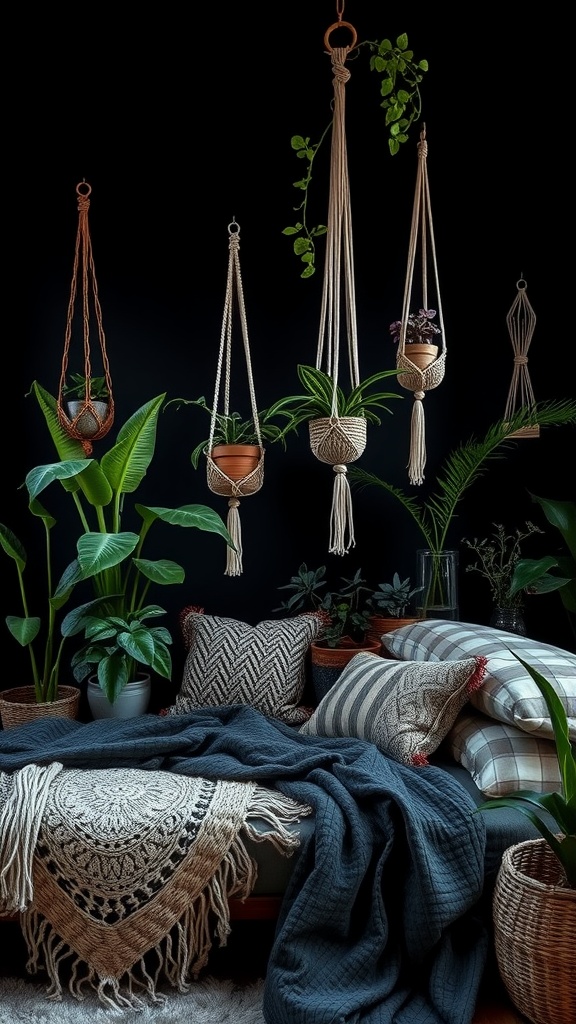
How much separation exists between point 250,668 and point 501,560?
1.02 m

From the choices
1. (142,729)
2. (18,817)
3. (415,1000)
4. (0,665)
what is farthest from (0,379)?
(415,1000)

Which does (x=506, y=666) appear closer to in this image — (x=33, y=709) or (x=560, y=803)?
(x=560, y=803)

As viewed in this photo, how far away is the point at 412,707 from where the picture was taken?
2.08m

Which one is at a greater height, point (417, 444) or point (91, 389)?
point (91, 389)

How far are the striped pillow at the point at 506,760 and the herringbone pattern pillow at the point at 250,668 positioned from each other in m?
0.75

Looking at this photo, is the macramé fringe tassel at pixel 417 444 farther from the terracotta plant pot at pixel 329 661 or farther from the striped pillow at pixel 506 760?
the striped pillow at pixel 506 760

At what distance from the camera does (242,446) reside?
104 inches

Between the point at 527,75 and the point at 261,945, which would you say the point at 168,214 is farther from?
the point at 261,945

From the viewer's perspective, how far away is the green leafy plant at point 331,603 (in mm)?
2801

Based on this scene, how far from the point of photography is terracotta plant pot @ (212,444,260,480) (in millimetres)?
2656

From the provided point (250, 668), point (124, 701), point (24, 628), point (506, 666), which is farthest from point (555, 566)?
point (24, 628)

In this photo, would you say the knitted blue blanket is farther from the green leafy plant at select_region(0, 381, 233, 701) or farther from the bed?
the green leafy plant at select_region(0, 381, 233, 701)

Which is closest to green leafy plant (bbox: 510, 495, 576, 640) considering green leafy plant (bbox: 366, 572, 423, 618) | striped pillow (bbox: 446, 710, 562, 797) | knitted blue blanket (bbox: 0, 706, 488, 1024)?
green leafy plant (bbox: 366, 572, 423, 618)

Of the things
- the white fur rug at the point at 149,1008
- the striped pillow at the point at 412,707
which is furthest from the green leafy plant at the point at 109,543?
the white fur rug at the point at 149,1008
